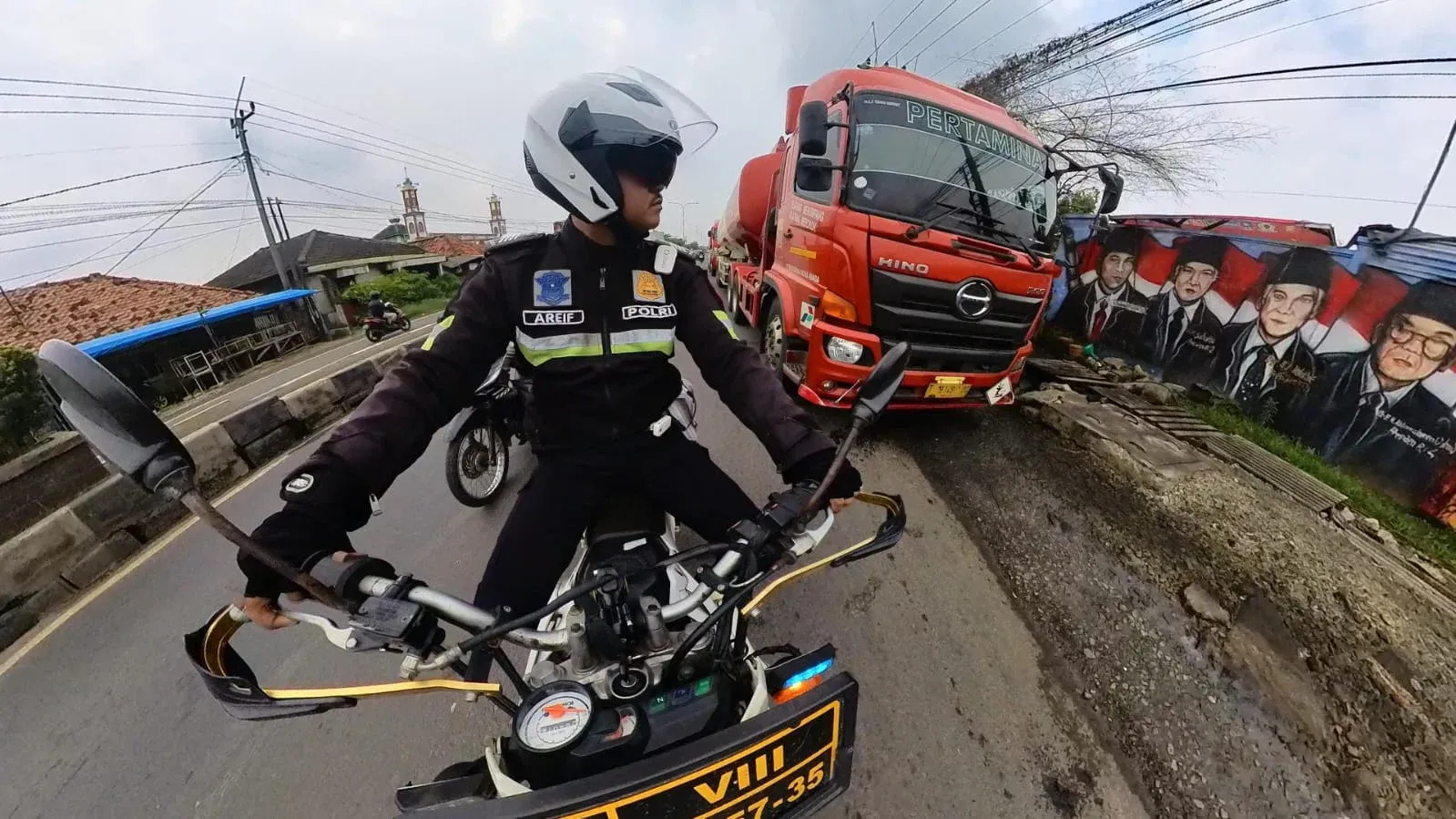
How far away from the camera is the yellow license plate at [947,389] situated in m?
3.59

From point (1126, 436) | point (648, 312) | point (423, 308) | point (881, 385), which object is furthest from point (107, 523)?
point (423, 308)

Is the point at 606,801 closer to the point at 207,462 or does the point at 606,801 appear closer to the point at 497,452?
the point at 497,452

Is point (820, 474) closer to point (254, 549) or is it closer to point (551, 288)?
point (551, 288)

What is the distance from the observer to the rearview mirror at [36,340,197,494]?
0.83 m

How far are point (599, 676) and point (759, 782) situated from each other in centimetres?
42

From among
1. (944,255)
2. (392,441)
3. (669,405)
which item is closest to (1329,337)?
(944,255)

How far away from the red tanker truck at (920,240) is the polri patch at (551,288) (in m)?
2.11

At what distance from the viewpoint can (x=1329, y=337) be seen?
420 centimetres

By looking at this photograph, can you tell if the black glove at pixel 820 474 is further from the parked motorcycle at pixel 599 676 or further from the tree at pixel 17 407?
the tree at pixel 17 407

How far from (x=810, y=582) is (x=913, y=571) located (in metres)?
0.59

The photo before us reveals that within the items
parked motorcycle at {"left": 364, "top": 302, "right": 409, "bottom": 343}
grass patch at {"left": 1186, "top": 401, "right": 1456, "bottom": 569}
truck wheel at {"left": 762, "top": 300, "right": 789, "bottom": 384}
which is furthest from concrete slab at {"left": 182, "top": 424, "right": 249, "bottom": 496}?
parked motorcycle at {"left": 364, "top": 302, "right": 409, "bottom": 343}

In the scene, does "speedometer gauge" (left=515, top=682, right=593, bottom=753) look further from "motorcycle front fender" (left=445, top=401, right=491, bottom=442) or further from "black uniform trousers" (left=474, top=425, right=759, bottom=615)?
"motorcycle front fender" (left=445, top=401, right=491, bottom=442)

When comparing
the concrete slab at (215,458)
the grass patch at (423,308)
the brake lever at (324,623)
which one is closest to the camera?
the brake lever at (324,623)

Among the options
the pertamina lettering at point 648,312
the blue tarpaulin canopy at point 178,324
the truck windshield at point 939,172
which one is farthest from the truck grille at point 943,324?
the blue tarpaulin canopy at point 178,324
